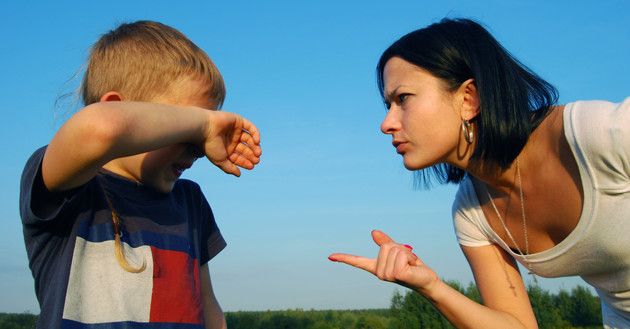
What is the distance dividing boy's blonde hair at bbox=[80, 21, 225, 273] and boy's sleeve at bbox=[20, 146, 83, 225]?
56 centimetres

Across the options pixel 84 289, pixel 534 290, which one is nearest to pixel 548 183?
pixel 84 289

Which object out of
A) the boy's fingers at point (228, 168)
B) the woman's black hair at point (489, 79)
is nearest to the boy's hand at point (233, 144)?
the boy's fingers at point (228, 168)

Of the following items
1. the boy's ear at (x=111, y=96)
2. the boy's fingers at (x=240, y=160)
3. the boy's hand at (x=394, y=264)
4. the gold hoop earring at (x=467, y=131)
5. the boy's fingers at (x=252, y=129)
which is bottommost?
the boy's hand at (x=394, y=264)

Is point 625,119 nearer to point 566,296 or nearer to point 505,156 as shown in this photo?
point 505,156

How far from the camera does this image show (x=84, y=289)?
2.25m

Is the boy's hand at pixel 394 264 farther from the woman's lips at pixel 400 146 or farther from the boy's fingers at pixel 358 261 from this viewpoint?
the woman's lips at pixel 400 146

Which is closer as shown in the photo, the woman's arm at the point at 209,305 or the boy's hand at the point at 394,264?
the boy's hand at the point at 394,264

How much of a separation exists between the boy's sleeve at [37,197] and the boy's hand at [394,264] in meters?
1.10

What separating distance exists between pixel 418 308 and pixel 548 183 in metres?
10.7

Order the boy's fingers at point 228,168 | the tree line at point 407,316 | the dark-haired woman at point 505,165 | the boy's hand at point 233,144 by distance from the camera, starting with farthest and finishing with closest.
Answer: the tree line at point 407,316, the dark-haired woman at point 505,165, the boy's fingers at point 228,168, the boy's hand at point 233,144

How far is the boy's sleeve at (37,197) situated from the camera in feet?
6.68

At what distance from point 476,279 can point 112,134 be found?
7.92ft

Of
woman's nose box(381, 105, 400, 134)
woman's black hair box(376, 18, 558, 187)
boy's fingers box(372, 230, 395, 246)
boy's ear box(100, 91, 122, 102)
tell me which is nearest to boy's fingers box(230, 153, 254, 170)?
boy's ear box(100, 91, 122, 102)

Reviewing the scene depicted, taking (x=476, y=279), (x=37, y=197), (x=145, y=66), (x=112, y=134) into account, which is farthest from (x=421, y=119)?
(x=37, y=197)
